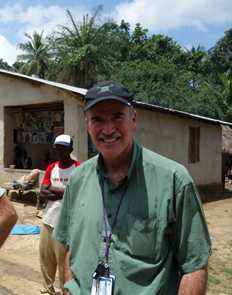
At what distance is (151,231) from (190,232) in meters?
0.15

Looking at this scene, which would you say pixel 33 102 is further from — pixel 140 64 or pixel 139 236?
pixel 140 64

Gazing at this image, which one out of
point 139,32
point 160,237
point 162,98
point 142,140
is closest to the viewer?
point 160,237

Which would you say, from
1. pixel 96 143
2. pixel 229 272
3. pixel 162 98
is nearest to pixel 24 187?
pixel 229 272

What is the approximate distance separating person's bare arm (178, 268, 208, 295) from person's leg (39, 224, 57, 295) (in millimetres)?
2882

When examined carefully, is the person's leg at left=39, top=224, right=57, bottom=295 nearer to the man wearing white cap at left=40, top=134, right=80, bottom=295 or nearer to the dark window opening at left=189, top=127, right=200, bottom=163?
the man wearing white cap at left=40, top=134, right=80, bottom=295

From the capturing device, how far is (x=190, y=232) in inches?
67.0

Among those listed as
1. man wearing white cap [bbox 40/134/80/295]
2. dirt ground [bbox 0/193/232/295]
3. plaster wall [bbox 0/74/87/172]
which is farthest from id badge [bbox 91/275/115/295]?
plaster wall [bbox 0/74/87/172]

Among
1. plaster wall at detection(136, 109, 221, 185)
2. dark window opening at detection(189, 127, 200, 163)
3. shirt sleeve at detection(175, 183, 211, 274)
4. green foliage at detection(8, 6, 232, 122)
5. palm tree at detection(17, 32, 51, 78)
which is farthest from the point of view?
palm tree at detection(17, 32, 51, 78)

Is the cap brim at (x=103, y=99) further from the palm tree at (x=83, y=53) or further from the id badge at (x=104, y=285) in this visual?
the palm tree at (x=83, y=53)

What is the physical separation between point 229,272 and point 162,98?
2244 cm

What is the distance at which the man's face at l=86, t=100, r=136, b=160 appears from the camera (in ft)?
6.11

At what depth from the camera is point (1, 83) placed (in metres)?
13.1

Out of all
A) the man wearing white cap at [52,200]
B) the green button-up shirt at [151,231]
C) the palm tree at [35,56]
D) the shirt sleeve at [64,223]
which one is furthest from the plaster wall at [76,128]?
the palm tree at [35,56]

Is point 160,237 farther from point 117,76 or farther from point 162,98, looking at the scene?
point 117,76
